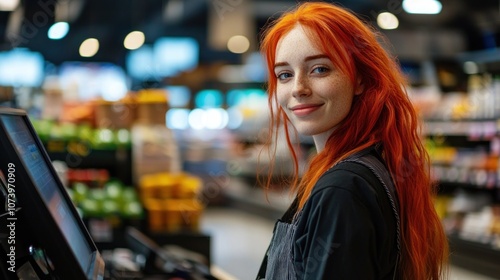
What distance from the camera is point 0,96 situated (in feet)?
23.0

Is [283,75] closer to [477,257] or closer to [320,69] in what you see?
[320,69]

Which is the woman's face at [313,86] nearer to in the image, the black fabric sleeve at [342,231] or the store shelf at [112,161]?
the black fabric sleeve at [342,231]

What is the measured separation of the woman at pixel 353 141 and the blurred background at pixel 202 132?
0.30 m

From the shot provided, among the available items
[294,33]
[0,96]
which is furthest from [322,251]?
[0,96]

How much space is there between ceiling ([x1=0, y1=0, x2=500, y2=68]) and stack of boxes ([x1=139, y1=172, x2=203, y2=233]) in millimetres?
1630

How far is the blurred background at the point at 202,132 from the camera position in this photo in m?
6.52

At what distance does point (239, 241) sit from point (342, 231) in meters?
9.26

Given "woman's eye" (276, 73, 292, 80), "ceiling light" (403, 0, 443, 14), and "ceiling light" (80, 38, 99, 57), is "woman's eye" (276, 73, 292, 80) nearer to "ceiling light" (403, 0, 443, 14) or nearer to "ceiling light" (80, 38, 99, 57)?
"ceiling light" (80, 38, 99, 57)

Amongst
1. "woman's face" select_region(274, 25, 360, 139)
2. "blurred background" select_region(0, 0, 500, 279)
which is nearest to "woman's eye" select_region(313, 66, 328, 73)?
"woman's face" select_region(274, 25, 360, 139)

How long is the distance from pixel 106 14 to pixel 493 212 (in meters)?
6.92

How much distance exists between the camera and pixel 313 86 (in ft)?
5.87

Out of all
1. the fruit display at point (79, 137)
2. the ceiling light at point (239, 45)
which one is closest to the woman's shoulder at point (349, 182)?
the fruit display at point (79, 137)

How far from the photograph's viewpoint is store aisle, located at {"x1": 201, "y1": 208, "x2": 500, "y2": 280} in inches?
316

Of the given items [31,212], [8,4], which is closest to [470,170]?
[8,4]
